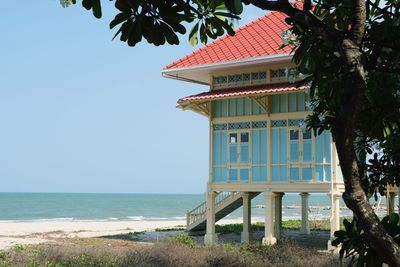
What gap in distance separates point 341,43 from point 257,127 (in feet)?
57.5

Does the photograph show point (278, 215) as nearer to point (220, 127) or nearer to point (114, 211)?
point (220, 127)

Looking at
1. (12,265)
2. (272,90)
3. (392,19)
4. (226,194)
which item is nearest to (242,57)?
(272,90)

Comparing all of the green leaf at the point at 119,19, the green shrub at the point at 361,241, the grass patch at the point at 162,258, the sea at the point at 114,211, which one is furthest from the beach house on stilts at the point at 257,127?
the green leaf at the point at 119,19

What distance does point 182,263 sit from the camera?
13008mm

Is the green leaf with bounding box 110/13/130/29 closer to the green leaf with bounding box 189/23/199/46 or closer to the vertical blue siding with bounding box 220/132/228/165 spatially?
the green leaf with bounding box 189/23/199/46

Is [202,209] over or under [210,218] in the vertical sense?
over

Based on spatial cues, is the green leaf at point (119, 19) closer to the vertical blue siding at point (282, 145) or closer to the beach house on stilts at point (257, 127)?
the beach house on stilts at point (257, 127)

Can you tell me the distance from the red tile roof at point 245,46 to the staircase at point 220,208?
4569 mm

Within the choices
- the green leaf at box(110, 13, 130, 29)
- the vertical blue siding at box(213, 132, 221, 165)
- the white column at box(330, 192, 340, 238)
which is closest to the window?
the vertical blue siding at box(213, 132, 221, 165)

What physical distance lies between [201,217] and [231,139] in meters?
5.59

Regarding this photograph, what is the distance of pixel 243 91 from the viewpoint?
20.0 m

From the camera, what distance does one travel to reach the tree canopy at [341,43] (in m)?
3.08

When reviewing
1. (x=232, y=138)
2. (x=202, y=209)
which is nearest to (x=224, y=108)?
(x=232, y=138)

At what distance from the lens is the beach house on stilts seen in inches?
761
